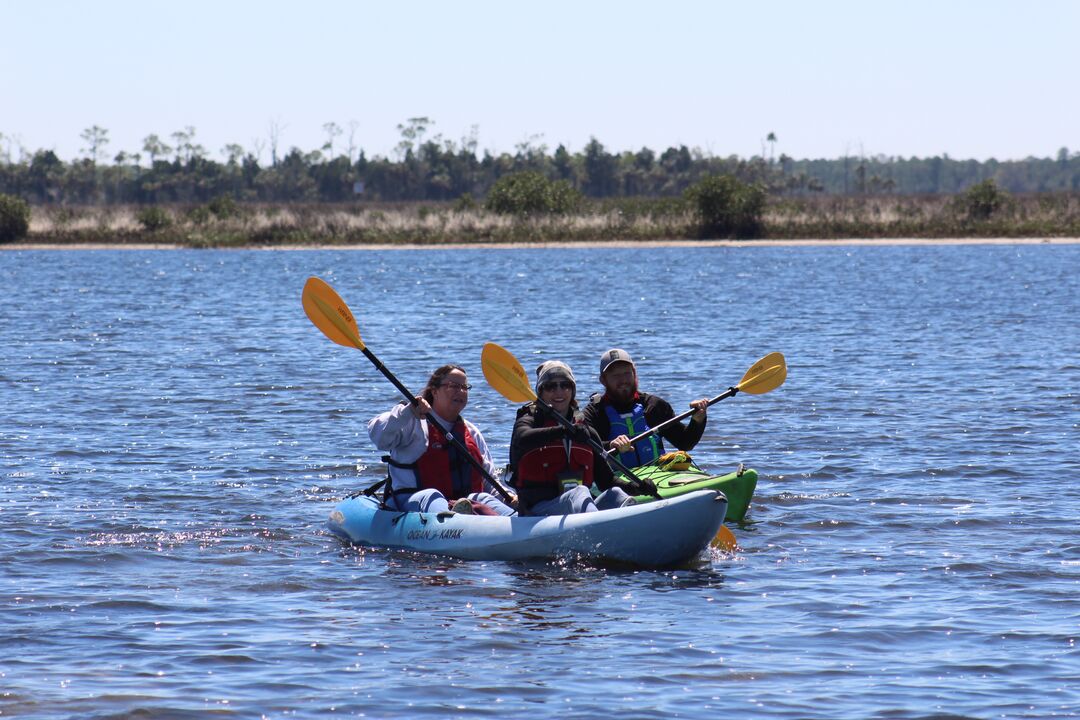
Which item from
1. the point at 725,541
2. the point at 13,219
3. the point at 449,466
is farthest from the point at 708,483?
the point at 13,219

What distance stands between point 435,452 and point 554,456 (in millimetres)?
777

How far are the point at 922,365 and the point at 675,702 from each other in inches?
537

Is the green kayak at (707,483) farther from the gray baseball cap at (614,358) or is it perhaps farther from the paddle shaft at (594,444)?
the gray baseball cap at (614,358)

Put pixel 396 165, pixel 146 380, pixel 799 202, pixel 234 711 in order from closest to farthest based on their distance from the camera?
pixel 234 711
pixel 146 380
pixel 799 202
pixel 396 165

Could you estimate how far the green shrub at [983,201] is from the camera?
2052 inches

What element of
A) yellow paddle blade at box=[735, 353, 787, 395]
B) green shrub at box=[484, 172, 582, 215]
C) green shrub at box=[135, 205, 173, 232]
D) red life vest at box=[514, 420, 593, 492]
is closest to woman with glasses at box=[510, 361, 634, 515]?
red life vest at box=[514, 420, 593, 492]

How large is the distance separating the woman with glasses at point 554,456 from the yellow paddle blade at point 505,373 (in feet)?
2.68

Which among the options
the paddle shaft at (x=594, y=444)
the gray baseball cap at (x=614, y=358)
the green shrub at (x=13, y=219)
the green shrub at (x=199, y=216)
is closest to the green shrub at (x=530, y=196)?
the green shrub at (x=199, y=216)

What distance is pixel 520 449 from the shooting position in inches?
312

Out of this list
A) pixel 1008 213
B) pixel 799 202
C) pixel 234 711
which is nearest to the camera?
pixel 234 711

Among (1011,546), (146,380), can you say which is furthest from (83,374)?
(1011,546)

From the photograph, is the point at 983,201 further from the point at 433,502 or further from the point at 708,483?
the point at 433,502

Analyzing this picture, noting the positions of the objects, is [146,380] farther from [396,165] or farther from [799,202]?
[396,165]

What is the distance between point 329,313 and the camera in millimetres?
9727
